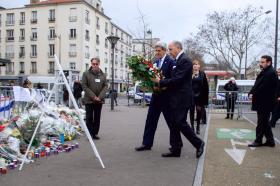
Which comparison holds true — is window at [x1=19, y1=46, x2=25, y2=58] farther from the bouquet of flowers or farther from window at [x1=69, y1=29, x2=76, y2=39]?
the bouquet of flowers

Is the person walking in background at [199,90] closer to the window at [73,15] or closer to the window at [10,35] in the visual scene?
the window at [73,15]

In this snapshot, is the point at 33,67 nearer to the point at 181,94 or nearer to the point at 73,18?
the point at 73,18

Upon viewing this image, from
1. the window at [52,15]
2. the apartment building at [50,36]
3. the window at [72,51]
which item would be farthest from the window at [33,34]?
the window at [72,51]

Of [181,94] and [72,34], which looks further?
[72,34]

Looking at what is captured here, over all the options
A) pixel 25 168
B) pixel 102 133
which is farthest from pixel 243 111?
pixel 25 168

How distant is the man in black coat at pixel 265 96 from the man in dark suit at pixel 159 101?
211 cm

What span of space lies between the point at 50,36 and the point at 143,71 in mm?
63464

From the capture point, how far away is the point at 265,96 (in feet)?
24.8

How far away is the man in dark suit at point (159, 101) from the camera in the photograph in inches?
270

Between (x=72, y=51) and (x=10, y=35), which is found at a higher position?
(x=10, y=35)

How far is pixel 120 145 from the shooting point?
7.71 m

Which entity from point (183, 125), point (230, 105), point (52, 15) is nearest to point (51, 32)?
point (52, 15)

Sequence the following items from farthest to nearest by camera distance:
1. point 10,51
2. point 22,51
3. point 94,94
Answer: point 10,51
point 22,51
point 94,94

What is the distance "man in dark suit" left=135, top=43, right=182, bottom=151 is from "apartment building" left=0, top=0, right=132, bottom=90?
55969 millimetres
